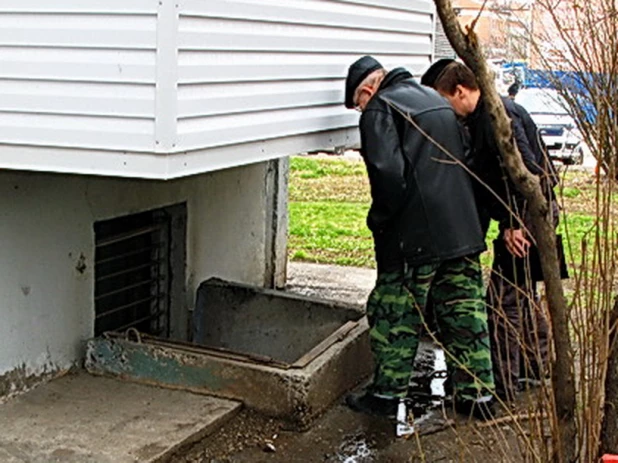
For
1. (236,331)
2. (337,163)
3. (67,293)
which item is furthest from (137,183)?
(337,163)

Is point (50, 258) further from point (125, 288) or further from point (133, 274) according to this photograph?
point (133, 274)

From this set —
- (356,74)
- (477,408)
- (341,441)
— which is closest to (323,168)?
(356,74)

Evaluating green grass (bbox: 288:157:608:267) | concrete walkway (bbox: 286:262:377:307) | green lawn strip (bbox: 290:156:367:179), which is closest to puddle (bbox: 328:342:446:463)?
green grass (bbox: 288:157:608:267)

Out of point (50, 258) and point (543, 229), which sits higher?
point (543, 229)

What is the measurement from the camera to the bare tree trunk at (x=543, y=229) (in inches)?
120

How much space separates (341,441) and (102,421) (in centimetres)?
124

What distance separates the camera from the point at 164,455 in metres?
4.86

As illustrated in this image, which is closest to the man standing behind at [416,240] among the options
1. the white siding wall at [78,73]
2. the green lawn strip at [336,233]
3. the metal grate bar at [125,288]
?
the white siding wall at [78,73]

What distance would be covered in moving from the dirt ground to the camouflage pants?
238 mm

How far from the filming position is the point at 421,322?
5734 mm

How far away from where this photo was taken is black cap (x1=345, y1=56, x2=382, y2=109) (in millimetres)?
5973

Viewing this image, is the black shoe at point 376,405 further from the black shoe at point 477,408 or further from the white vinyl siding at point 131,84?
the white vinyl siding at point 131,84

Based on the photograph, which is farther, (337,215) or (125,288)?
(337,215)

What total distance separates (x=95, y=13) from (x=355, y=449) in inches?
100
